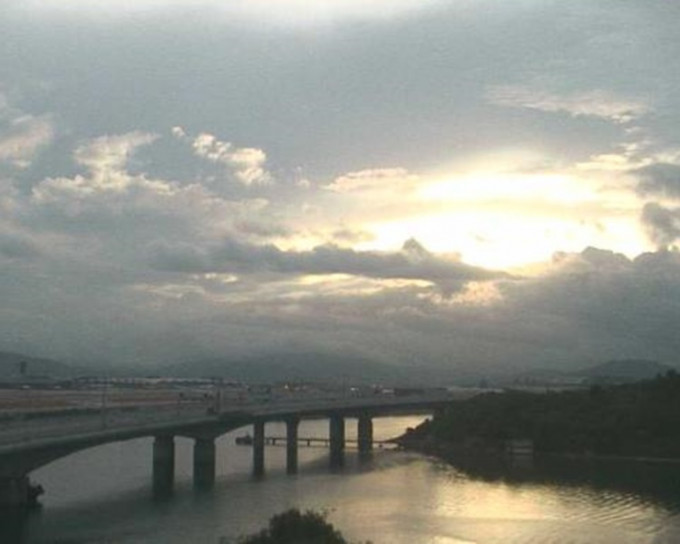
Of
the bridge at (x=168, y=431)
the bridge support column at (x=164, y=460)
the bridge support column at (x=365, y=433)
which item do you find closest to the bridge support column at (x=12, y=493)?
the bridge at (x=168, y=431)

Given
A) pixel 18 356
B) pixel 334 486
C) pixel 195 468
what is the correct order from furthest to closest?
pixel 18 356, pixel 195 468, pixel 334 486

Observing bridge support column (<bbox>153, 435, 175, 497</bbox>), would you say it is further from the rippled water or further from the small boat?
the small boat

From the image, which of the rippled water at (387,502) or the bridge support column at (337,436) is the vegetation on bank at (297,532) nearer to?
the rippled water at (387,502)

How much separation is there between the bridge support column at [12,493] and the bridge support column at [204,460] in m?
15.1

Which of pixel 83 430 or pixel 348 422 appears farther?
pixel 348 422

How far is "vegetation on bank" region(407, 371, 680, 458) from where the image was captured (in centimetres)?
7175

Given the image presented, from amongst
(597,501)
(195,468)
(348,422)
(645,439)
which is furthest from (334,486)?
(348,422)

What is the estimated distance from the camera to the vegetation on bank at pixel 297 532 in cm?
2766

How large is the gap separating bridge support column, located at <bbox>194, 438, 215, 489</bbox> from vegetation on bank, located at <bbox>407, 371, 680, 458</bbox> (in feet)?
80.0

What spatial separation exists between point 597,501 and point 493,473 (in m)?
13.4

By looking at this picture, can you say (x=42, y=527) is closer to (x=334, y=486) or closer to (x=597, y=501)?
(x=334, y=486)

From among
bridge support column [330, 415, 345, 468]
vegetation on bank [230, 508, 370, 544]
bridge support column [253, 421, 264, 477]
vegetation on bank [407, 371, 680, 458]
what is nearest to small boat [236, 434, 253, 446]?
bridge support column [330, 415, 345, 468]

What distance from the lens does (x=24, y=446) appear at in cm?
3919

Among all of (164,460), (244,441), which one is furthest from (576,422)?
(164,460)
